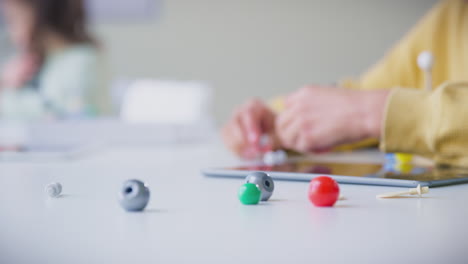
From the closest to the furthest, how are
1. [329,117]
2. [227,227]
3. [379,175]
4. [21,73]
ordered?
1. [227,227]
2. [379,175]
3. [329,117]
4. [21,73]

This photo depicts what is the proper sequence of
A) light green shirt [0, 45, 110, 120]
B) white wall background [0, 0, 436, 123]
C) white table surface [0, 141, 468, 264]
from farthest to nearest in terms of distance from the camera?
white wall background [0, 0, 436, 123] → light green shirt [0, 45, 110, 120] → white table surface [0, 141, 468, 264]

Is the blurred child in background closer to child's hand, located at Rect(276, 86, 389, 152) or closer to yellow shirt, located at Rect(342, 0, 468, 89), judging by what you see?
yellow shirt, located at Rect(342, 0, 468, 89)

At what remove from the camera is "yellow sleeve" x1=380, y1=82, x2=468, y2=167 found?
2.13ft

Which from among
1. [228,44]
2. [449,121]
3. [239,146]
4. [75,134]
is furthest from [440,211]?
[228,44]

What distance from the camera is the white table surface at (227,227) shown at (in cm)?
27

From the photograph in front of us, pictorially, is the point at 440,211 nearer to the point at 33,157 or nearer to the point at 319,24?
the point at 33,157

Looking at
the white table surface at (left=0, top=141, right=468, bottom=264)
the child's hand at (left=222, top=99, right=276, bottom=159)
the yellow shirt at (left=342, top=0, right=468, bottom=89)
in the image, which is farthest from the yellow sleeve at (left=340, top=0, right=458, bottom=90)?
the white table surface at (left=0, top=141, right=468, bottom=264)

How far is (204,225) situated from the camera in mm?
342

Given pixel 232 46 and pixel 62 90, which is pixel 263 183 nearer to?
pixel 62 90

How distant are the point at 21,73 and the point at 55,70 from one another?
0.30m

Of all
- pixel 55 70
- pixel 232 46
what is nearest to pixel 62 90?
pixel 55 70

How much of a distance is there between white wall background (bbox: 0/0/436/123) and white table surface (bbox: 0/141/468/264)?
3.50 m

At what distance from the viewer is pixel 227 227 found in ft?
1.10

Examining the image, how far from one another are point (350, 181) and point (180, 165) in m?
0.33
